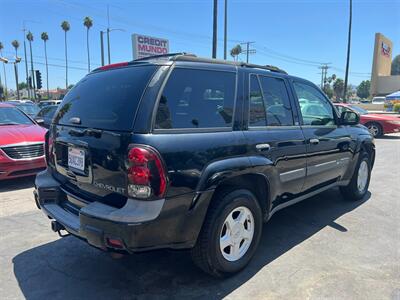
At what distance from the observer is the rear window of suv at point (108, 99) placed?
100.0 inches

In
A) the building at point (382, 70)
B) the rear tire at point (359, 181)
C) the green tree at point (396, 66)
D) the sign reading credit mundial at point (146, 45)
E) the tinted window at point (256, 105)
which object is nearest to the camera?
the tinted window at point (256, 105)

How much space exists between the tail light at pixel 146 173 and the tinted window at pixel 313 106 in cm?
228

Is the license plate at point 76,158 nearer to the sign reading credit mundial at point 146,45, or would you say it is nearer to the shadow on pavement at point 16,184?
the shadow on pavement at point 16,184

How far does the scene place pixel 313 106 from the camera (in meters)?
4.43

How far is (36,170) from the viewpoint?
615 centimetres

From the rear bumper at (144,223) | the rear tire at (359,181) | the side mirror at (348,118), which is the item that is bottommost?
the rear tire at (359,181)

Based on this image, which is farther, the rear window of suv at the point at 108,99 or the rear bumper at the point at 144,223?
the rear window of suv at the point at 108,99

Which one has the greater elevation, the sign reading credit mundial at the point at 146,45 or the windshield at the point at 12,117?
the sign reading credit mundial at the point at 146,45

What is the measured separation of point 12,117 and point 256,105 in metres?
6.02

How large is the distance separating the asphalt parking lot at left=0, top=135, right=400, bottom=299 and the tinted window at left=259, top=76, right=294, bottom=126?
1.40 metres

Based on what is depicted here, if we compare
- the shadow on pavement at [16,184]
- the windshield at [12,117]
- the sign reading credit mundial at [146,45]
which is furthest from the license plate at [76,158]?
the sign reading credit mundial at [146,45]

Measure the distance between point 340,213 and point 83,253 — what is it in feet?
11.5

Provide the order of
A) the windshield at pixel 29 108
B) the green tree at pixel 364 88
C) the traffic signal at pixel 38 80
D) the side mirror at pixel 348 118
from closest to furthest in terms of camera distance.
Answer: the side mirror at pixel 348 118 → the windshield at pixel 29 108 → the traffic signal at pixel 38 80 → the green tree at pixel 364 88

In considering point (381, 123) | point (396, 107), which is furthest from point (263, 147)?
point (396, 107)
